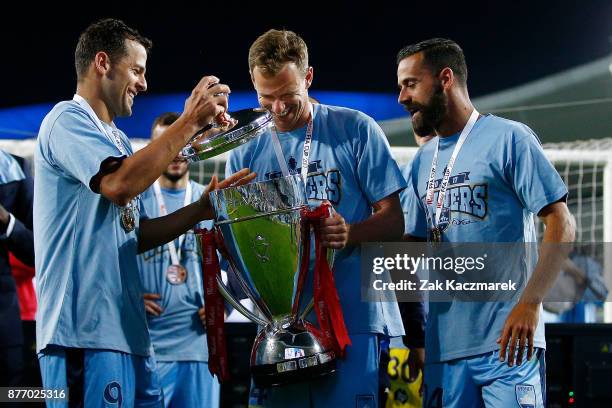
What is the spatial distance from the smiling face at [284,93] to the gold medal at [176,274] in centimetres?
145

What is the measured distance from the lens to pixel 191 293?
13.4ft

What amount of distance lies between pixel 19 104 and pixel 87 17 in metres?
0.63

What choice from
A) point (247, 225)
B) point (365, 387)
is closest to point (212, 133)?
point (247, 225)

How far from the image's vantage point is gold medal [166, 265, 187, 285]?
4051mm

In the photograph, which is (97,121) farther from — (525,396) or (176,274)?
(176,274)

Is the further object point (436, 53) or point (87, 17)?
point (87, 17)

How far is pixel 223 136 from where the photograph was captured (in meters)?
2.46

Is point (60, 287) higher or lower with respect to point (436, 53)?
lower

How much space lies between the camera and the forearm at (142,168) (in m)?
2.34

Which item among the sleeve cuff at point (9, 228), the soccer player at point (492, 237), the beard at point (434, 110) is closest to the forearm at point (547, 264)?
the soccer player at point (492, 237)

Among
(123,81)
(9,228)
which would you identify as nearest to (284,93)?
(123,81)

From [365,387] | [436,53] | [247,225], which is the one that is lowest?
[365,387]

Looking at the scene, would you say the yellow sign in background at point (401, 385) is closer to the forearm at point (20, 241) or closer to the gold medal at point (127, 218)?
the forearm at point (20, 241)

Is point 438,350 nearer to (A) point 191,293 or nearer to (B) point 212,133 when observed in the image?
(B) point 212,133
